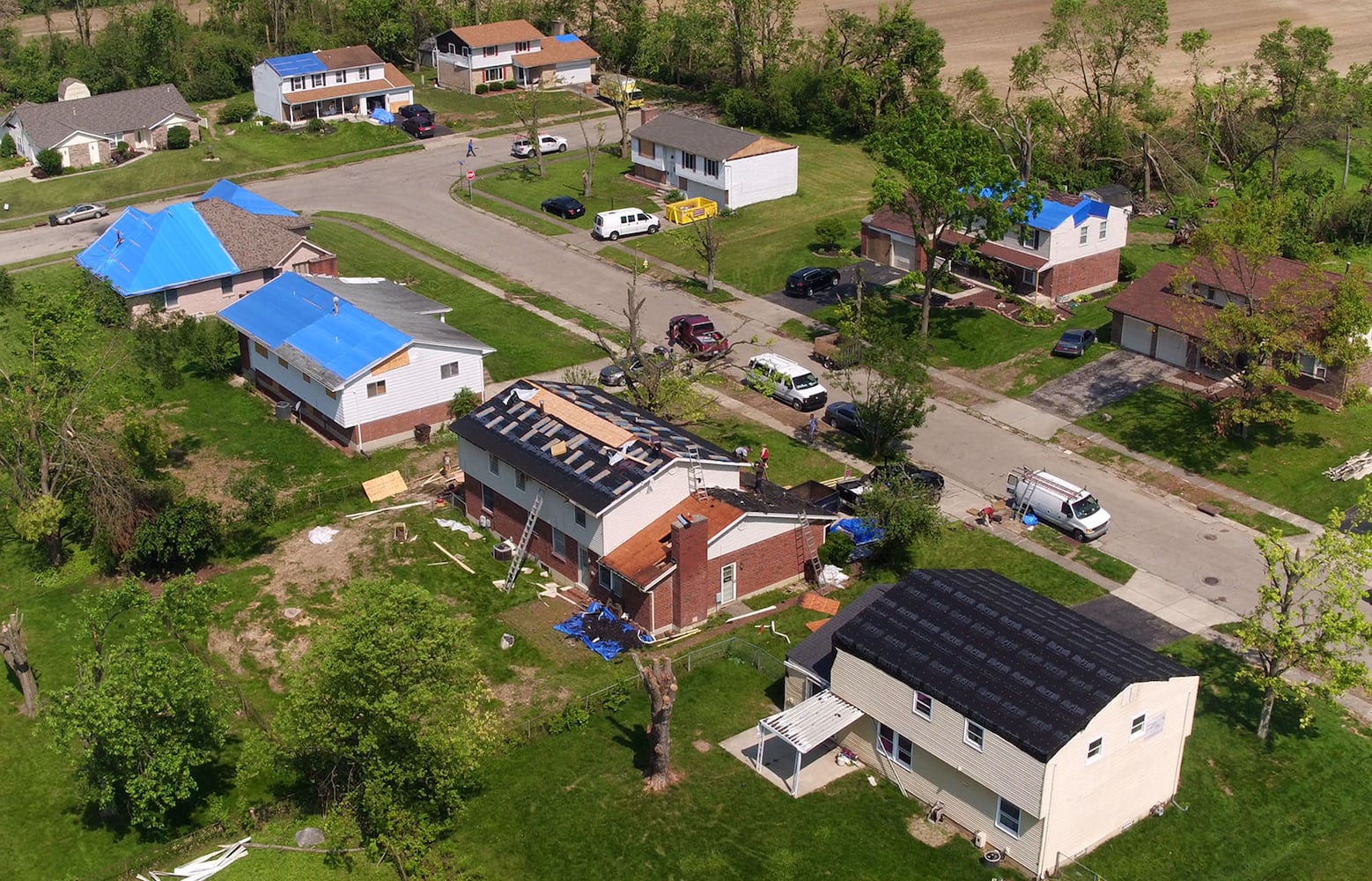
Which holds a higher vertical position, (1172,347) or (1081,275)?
(1081,275)

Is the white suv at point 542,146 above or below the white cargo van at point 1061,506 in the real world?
above

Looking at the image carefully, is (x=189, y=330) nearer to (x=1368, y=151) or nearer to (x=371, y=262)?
(x=371, y=262)

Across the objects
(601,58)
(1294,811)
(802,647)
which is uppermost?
(601,58)

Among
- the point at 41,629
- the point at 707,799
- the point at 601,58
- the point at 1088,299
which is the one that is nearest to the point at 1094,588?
the point at 707,799

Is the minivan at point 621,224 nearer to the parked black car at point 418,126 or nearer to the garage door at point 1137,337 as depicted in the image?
the parked black car at point 418,126

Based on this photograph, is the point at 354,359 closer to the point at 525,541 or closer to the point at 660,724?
the point at 525,541

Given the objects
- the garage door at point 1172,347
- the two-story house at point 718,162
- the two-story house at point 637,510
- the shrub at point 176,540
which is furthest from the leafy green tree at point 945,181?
the shrub at point 176,540

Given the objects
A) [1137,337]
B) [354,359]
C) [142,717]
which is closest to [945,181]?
[1137,337]
